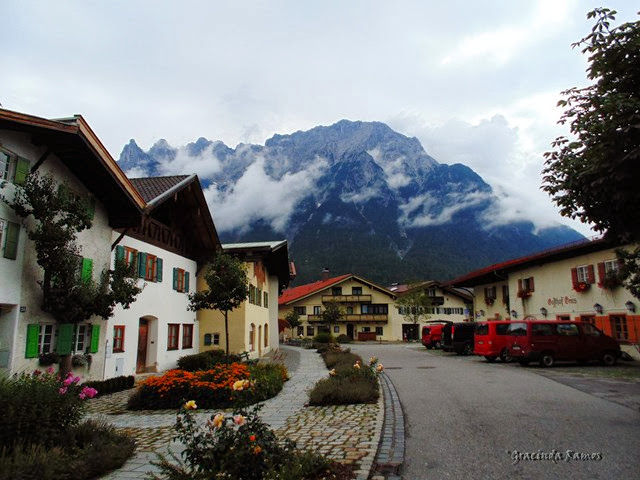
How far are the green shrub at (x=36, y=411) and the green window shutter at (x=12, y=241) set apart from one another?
5795mm

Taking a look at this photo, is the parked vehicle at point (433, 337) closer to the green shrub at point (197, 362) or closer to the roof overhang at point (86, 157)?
the green shrub at point (197, 362)

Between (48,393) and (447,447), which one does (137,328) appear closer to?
(48,393)

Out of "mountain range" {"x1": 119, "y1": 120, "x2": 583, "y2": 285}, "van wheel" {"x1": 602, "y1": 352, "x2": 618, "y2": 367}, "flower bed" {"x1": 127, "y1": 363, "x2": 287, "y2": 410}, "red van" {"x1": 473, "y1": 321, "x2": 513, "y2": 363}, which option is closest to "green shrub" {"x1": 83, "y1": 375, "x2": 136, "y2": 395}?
"flower bed" {"x1": 127, "y1": 363, "x2": 287, "y2": 410}

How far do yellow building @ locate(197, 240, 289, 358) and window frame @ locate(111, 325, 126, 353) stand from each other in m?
7.76

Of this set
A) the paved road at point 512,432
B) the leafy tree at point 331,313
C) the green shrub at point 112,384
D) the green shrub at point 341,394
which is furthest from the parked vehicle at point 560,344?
the leafy tree at point 331,313

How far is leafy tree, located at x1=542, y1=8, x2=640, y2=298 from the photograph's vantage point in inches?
274

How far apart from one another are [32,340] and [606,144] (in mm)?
13174

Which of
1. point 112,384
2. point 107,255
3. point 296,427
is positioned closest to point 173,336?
point 107,255

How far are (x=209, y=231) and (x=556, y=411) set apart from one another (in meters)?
18.2

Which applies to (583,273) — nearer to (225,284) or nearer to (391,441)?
(225,284)

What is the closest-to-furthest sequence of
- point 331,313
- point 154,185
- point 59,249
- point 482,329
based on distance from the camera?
point 59,249, point 154,185, point 482,329, point 331,313

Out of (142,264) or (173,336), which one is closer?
(142,264)

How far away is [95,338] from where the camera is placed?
48.3ft

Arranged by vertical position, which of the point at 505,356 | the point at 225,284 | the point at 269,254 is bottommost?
the point at 505,356
